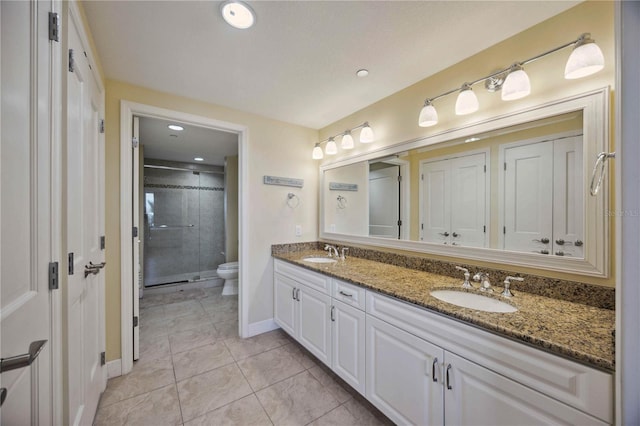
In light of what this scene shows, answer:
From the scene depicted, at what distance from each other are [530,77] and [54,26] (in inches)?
86.6

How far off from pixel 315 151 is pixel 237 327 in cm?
214

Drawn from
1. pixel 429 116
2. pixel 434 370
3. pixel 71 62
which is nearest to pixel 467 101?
pixel 429 116

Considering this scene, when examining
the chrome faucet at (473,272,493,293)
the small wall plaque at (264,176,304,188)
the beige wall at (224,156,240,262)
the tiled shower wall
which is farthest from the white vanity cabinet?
the tiled shower wall

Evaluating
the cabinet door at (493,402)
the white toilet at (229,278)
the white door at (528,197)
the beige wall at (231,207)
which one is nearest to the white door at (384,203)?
the white door at (528,197)

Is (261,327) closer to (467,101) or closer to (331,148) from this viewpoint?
(331,148)

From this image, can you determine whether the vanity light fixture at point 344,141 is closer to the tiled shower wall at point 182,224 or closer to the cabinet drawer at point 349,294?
the cabinet drawer at point 349,294

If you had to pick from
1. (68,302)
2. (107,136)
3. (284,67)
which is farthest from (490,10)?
(107,136)

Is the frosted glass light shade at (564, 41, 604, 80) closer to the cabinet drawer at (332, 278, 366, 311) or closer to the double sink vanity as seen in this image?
the double sink vanity

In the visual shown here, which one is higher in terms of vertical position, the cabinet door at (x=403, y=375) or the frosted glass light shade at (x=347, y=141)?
the frosted glass light shade at (x=347, y=141)

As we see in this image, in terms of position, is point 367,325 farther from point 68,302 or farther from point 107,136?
point 107,136

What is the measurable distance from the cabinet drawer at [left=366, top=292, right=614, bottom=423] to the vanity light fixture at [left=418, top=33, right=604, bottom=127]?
1222mm

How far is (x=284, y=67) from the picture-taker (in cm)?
175

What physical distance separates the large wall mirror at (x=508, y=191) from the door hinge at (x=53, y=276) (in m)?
2.01

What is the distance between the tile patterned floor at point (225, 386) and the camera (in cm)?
153
